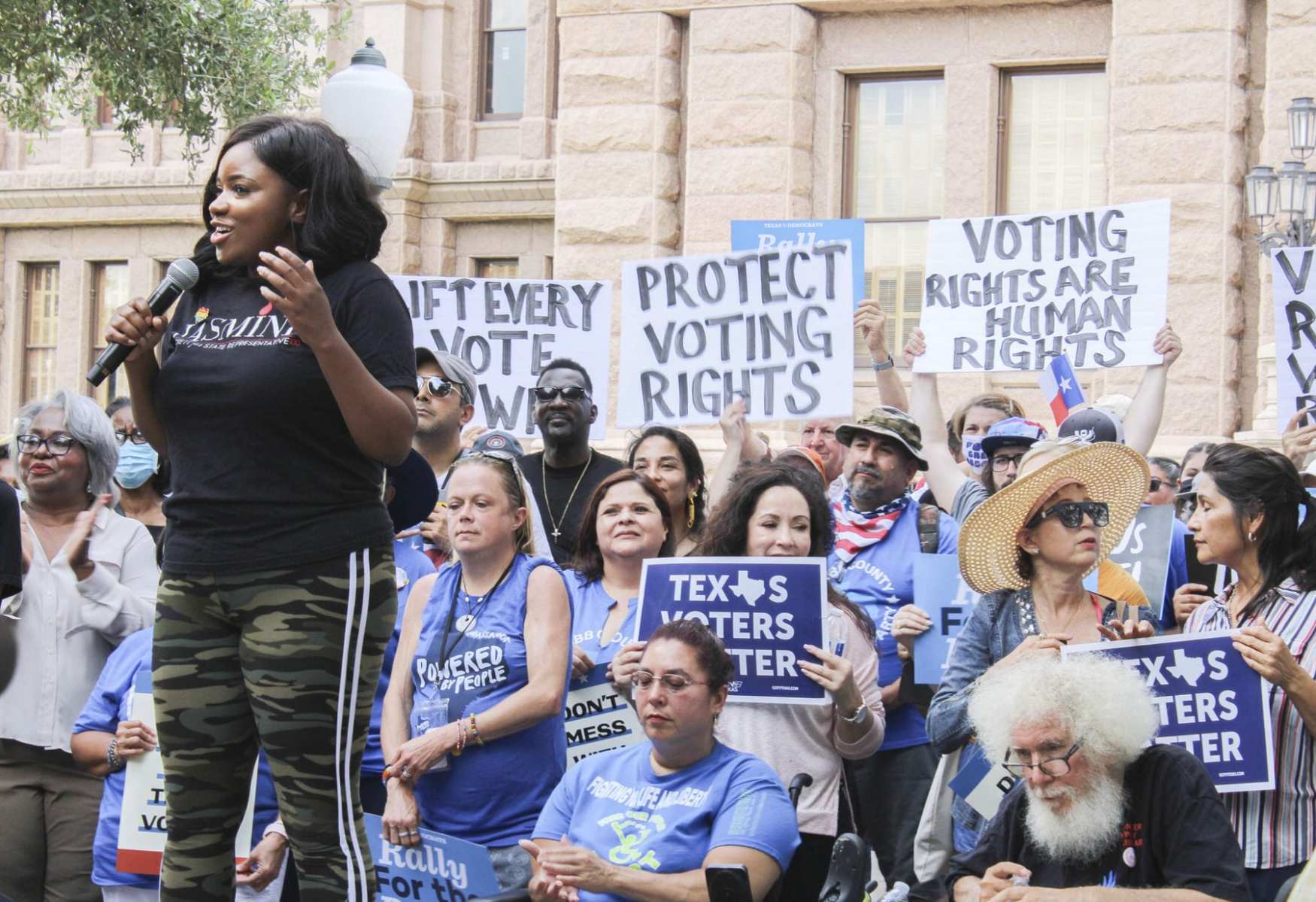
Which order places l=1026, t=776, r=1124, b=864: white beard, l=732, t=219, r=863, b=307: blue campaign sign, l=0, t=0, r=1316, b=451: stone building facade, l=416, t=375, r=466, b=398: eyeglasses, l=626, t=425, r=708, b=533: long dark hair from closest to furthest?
1. l=1026, t=776, r=1124, b=864: white beard
2. l=626, t=425, r=708, b=533: long dark hair
3. l=416, t=375, r=466, b=398: eyeglasses
4. l=732, t=219, r=863, b=307: blue campaign sign
5. l=0, t=0, r=1316, b=451: stone building facade

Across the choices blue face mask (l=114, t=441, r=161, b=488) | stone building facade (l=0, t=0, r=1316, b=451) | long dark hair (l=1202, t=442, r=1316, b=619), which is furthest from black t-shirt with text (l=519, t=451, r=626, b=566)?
stone building facade (l=0, t=0, r=1316, b=451)

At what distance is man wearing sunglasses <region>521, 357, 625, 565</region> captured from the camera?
795cm

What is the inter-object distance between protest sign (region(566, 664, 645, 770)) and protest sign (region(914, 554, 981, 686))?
1034mm

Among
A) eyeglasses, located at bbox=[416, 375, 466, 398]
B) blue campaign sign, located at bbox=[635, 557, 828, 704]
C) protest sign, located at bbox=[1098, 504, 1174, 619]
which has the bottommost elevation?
blue campaign sign, located at bbox=[635, 557, 828, 704]

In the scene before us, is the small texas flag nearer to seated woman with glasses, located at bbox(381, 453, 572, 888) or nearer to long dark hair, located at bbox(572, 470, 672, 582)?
long dark hair, located at bbox(572, 470, 672, 582)

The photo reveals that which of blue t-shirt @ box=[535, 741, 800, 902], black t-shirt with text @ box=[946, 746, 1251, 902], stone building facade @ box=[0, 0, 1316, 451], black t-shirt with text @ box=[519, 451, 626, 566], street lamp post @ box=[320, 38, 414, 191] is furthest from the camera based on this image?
stone building facade @ box=[0, 0, 1316, 451]

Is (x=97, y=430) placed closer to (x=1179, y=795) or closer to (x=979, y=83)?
(x=1179, y=795)

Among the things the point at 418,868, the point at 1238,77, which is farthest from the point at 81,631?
the point at 1238,77

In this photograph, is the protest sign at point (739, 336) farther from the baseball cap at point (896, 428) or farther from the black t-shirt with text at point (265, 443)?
the black t-shirt with text at point (265, 443)

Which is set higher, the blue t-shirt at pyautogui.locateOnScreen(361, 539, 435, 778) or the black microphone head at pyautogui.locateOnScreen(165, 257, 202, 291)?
the black microphone head at pyautogui.locateOnScreen(165, 257, 202, 291)

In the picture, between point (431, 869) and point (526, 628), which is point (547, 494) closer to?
point (526, 628)

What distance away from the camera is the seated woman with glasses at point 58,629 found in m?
6.33

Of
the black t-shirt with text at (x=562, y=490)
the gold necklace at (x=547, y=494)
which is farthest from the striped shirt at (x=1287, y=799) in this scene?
the gold necklace at (x=547, y=494)

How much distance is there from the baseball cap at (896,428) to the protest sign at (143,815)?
302 centimetres
